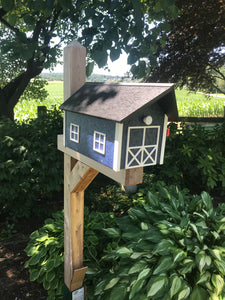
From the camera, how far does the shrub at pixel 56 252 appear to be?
270 centimetres

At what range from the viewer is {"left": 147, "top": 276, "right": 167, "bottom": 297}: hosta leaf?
1.95 metres

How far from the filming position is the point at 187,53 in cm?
725

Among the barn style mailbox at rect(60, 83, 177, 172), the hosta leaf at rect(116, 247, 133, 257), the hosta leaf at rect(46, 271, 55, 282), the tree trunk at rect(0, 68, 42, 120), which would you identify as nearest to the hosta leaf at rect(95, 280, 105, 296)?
the hosta leaf at rect(116, 247, 133, 257)

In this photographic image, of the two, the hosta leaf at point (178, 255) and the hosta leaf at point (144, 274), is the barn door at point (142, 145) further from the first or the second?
the hosta leaf at point (144, 274)

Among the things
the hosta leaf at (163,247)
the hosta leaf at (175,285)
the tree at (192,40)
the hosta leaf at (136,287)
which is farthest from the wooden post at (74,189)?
the tree at (192,40)

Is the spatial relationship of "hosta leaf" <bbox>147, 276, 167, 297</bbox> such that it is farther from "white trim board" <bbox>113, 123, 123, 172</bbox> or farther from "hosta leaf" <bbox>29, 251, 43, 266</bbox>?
"hosta leaf" <bbox>29, 251, 43, 266</bbox>

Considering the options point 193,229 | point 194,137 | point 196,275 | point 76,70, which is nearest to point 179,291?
point 196,275

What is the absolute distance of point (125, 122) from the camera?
1.37 m

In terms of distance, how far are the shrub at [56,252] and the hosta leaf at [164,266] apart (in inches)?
33.4

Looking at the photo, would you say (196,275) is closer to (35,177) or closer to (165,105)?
(165,105)

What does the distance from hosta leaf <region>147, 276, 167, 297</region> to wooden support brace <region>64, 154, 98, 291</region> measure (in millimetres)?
776

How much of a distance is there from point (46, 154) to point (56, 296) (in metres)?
1.97

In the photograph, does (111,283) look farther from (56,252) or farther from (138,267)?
(56,252)

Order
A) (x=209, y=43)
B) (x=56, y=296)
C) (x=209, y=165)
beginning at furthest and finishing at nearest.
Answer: (x=209, y=43)
(x=209, y=165)
(x=56, y=296)
